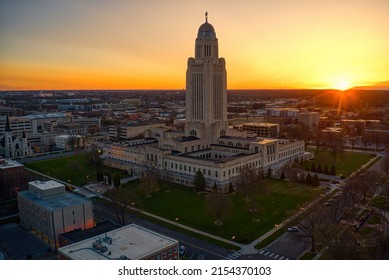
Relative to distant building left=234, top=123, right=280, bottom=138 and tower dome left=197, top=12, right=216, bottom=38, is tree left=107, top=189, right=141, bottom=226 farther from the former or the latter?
distant building left=234, top=123, right=280, bottom=138

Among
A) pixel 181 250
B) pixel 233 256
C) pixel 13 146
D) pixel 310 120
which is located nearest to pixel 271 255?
pixel 233 256

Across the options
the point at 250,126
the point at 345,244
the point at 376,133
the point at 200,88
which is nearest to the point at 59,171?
the point at 200,88

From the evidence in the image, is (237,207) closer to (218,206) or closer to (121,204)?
(218,206)

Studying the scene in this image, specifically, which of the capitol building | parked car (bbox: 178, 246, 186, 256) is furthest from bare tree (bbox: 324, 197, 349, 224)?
the capitol building

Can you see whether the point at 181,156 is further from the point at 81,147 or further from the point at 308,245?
the point at 81,147
